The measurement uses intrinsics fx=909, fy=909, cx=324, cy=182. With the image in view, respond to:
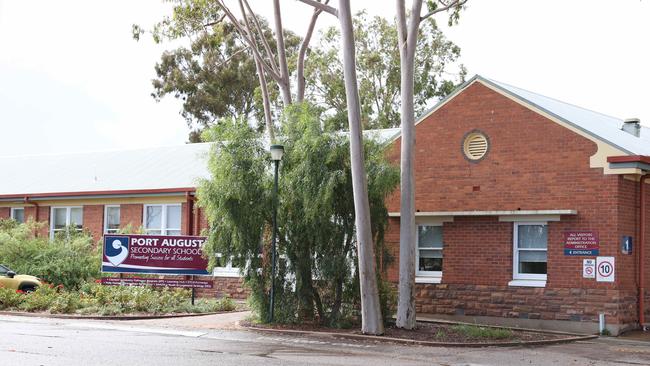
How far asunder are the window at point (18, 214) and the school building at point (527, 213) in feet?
47.0

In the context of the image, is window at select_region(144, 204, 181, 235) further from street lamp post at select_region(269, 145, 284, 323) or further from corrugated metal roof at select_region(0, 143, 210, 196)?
street lamp post at select_region(269, 145, 284, 323)

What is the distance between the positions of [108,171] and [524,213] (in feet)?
60.4

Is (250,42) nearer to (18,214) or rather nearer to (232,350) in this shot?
(232,350)

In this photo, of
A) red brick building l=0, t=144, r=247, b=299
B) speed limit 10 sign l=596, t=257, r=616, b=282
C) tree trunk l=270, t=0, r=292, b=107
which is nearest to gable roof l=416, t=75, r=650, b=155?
speed limit 10 sign l=596, t=257, r=616, b=282

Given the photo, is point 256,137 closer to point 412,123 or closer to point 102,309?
point 412,123

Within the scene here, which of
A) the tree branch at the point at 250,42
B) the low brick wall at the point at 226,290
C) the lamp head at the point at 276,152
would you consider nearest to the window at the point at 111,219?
the low brick wall at the point at 226,290

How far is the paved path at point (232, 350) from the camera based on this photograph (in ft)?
46.3

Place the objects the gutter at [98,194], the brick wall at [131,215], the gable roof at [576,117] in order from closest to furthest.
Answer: the gable roof at [576,117]
the gutter at [98,194]
the brick wall at [131,215]

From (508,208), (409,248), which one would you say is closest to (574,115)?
(508,208)

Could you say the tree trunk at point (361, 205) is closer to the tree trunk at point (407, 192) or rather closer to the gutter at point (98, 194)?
the tree trunk at point (407, 192)

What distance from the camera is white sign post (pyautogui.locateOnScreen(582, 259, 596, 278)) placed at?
20.0 meters

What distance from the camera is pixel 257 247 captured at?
67.6 feet

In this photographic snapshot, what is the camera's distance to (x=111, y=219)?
31016 mm

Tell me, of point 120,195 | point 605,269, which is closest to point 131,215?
point 120,195
